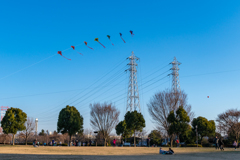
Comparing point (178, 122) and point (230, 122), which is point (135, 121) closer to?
point (178, 122)

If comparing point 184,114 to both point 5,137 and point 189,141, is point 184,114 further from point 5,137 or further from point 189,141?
point 5,137

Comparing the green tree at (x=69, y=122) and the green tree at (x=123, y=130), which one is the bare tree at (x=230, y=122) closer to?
the green tree at (x=123, y=130)

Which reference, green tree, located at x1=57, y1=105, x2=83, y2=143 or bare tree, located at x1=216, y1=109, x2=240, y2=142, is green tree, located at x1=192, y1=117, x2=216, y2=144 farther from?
green tree, located at x1=57, y1=105, x2=83, y2=143

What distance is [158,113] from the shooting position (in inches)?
1604

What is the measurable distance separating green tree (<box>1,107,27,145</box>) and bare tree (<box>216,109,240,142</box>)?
47479 mm

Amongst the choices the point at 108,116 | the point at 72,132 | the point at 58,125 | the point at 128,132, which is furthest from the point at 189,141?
the point at 58,125

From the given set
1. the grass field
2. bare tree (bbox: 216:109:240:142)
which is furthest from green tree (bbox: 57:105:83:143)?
bare tree (bbox: 216:109:240:142)

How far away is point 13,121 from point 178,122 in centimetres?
3236

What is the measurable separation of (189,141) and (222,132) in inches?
457

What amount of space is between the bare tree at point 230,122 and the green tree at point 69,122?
3569 centimetres

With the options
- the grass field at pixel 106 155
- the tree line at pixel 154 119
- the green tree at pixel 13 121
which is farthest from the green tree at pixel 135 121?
the grass field at pixel 106 155

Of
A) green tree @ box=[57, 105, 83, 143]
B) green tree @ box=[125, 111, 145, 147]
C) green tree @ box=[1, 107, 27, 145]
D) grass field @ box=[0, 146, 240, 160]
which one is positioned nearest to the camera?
grass field @ box=[0, 146, 240, 160]

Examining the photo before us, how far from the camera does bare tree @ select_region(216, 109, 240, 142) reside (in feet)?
166

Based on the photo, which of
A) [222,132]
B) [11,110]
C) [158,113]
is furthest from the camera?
[222,132]
